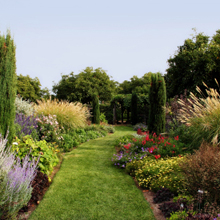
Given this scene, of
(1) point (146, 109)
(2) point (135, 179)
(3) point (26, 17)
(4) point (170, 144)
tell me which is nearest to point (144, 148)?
(4) point (170, 144)

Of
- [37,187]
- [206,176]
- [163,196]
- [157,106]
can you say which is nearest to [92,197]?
[37,187]

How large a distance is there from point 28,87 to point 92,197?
2678 cm

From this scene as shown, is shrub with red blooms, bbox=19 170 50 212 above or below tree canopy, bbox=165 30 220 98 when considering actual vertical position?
below

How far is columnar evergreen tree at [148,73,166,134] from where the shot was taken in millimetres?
8391

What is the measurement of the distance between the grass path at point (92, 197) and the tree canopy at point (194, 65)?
10217 mm

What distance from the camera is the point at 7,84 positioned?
4445mm

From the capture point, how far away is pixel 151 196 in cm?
337

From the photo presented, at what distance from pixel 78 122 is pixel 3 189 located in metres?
6.35

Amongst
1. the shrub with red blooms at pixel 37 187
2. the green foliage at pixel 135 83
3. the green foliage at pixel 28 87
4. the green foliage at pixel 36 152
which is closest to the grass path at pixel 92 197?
the shrub with red blooms at pixel 37 187

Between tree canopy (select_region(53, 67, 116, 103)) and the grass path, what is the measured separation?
17870mm

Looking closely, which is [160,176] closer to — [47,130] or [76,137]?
[47,130]

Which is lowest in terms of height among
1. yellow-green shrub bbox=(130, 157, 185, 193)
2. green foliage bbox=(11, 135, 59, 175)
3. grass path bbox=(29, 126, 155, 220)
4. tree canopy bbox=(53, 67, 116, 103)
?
grass path bbox=(29, 126, 155, 220)

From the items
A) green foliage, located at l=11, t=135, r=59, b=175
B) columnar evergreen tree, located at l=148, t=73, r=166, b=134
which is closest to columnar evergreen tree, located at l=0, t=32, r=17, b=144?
green foliage, located at l=11, t=135, r=59, b=175

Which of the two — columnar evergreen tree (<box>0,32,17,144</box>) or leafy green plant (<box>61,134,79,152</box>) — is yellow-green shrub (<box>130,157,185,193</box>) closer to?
columnar evergreen tree (<box>0,32,17,144</box>)
